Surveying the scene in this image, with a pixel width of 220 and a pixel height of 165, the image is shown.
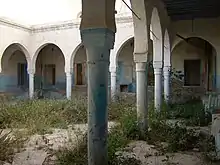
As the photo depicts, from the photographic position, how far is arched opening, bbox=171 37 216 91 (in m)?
17.3

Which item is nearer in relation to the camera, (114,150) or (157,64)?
(114,150)

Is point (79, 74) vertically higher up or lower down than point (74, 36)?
lower down

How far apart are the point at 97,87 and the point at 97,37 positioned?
72 cm

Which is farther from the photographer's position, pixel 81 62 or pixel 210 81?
pixel 81 62

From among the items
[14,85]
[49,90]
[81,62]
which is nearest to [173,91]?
[81,62]

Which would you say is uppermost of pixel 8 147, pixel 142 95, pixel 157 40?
pixel 157 40

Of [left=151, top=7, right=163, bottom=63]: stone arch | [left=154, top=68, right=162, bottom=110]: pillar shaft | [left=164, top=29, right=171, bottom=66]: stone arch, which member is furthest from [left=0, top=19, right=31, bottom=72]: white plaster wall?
[left=154, top=68, right=162, bottom=110]: pillar shaft

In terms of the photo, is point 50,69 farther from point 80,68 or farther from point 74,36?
point 74,36

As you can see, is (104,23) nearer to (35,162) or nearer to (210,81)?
(35,162)

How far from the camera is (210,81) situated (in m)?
17.2

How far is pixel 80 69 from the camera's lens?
837 inches

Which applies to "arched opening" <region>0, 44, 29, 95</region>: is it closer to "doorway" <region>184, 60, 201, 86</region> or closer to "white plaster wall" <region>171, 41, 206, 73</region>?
"white plaster wall" <region>171, 41, 206, 73</region>

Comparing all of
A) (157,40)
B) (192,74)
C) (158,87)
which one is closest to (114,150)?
(158,87)

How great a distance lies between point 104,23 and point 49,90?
1804 cm
